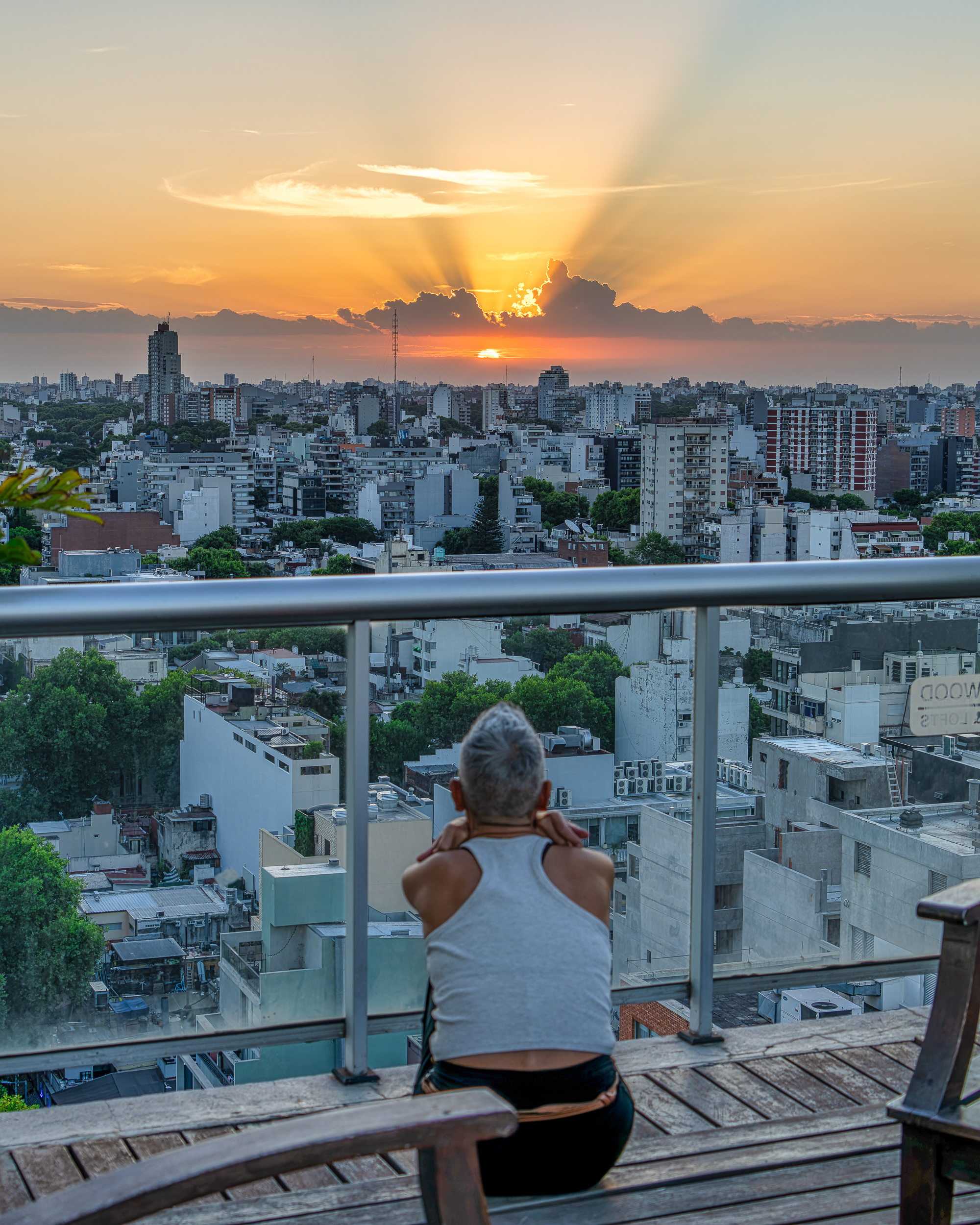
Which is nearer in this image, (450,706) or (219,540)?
(450,706)

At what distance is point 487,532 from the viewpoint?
75312mm

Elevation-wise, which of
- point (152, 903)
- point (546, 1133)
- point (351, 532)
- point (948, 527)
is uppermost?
point (948, 527)

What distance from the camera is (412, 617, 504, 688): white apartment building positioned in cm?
196

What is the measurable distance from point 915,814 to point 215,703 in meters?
1.18

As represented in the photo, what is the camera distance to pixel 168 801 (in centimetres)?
186

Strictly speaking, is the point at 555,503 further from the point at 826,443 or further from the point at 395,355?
the point at 826,443

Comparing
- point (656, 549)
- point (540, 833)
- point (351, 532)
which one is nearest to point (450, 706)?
point (540, 833)

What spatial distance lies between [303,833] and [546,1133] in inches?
27.5

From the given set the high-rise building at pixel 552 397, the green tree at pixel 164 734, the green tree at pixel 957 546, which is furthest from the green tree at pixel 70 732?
the high-rise building at pixel 552 397

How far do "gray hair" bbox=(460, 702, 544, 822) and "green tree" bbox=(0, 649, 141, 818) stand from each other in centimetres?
62

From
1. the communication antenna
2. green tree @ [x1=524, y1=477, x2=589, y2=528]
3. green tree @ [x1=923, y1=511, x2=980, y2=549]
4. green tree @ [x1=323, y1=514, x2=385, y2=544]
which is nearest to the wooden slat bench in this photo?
green tree @ [x1=923, y1=511, x2=980, y2=549]

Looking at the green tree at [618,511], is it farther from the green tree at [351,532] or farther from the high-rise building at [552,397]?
the green tree at [351,532]

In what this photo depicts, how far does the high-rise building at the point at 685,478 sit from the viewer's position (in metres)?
75.4

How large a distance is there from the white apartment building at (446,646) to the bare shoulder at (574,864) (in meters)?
0.56
